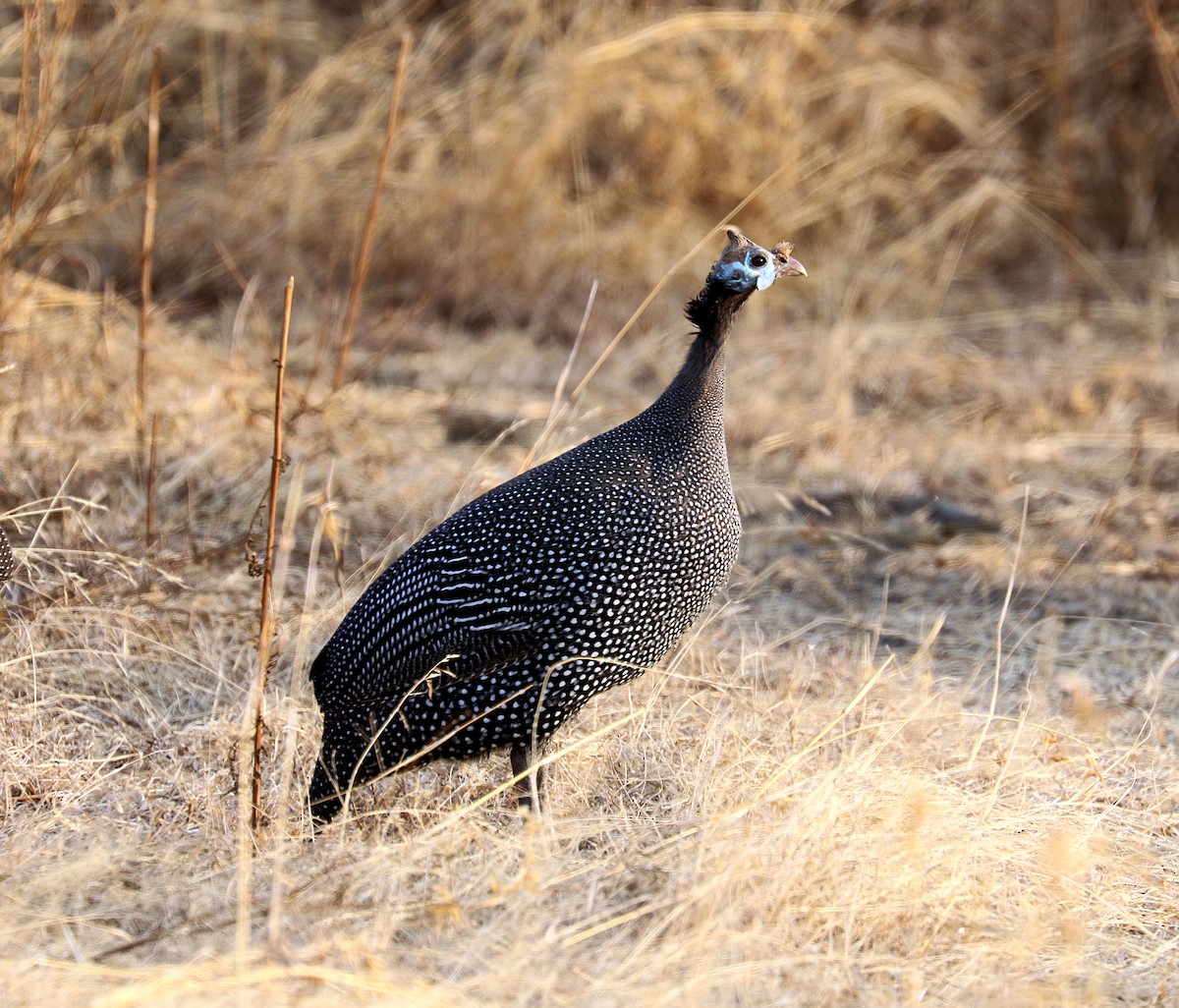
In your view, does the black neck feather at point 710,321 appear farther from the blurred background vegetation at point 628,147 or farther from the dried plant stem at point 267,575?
the blurred background vegetation at point 628,147

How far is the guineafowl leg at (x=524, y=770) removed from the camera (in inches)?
113

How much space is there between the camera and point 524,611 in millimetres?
2754

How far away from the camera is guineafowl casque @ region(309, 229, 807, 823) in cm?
276

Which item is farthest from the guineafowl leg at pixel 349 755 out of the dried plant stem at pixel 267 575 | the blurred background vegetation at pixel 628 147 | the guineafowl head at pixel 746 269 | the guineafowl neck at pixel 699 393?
the blurred background vegetation at pixel 628 147

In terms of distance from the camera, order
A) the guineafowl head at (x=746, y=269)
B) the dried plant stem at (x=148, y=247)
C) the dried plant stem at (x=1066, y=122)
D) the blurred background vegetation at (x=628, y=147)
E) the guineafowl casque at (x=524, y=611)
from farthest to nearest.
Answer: the dried plant stem at (x=1066, y=122) → the blurred background vegetation at (x=628, y=147) → the dried plant stem at (x=148, y=247) → the guineafowl head at (x=746, y=269) → the guineafowl casque at (x=524, y=611)

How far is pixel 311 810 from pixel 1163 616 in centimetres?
252

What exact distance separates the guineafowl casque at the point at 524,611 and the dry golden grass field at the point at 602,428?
0.14 metres

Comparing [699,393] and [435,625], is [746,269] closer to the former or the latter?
[699,393]

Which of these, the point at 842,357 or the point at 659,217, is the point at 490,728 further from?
the point at 659,217

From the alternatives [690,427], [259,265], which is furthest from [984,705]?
[259,265]

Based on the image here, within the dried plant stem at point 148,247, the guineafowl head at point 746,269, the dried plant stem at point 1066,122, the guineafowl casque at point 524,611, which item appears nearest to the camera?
the guineafowl casque at point 524,611

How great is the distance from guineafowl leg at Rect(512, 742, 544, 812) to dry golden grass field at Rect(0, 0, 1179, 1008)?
0.04 meters

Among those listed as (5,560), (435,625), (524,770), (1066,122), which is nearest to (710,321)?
(435,625)

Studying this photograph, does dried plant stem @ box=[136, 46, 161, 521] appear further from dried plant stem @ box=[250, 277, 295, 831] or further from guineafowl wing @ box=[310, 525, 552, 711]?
dried plant stem @ box=[250, 277, 295, 831]
